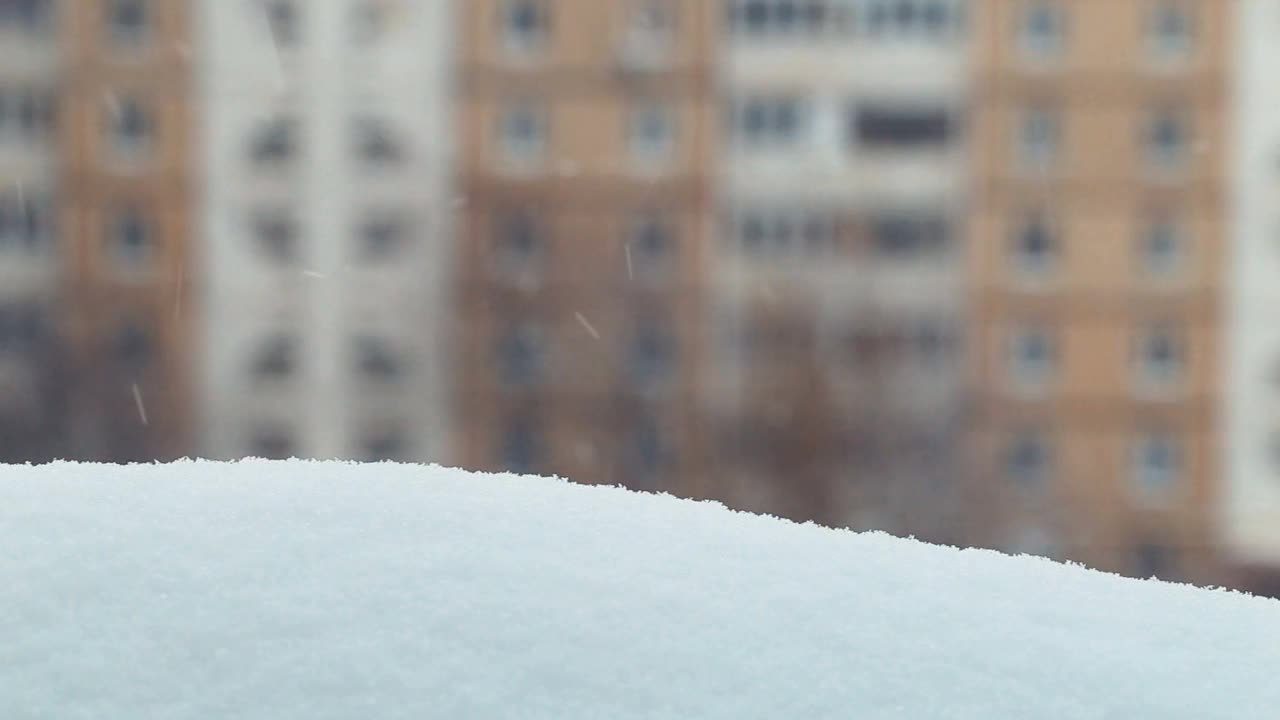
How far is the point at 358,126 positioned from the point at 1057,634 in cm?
2429

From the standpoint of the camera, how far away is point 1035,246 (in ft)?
81.7

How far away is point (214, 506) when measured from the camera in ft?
5.96

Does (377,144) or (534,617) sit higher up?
(534,617)

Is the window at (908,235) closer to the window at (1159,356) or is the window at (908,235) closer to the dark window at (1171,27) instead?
the window at (1159,356)

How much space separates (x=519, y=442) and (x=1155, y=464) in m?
9.42

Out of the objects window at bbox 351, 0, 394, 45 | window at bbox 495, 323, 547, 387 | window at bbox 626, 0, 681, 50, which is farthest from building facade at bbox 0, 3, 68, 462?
window at bbox 626, 0, 681, 50

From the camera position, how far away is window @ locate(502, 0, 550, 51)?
24750 millimetres

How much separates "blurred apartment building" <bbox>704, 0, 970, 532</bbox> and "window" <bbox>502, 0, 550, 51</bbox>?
100 inches

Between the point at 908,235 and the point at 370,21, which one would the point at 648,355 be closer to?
the point at 908,235

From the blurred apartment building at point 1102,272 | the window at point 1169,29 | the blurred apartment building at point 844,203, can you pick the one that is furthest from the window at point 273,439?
the window at point 1169,29

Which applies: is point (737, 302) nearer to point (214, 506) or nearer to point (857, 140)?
point (857, 140)

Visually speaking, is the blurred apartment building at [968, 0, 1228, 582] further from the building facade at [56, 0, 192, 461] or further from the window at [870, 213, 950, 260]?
the building facade at [56, 0, 192, 461]

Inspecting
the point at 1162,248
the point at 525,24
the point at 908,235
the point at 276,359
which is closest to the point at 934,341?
the point at 908,235

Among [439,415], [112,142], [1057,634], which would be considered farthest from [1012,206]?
[1057,634]
